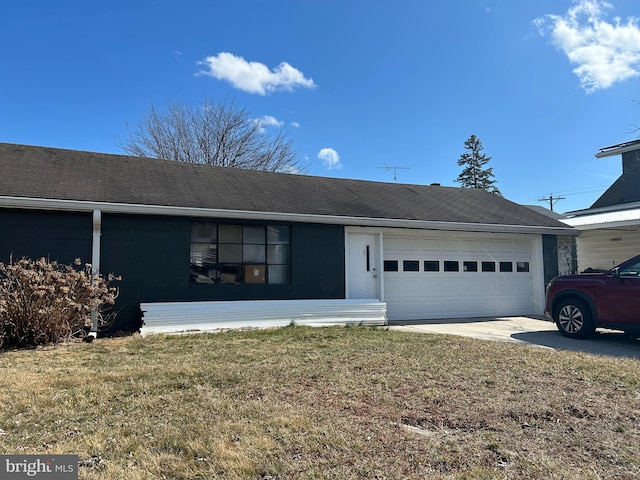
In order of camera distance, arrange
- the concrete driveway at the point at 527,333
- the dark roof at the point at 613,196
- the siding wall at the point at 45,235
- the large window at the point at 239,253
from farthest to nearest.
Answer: the dark roof at the point at 613,196, the large window at the point at 239,253, the siding wall at the point at 45,235, the concrete driveway at the point at 527,333

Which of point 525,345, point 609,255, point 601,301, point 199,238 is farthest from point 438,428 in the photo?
point 609,255

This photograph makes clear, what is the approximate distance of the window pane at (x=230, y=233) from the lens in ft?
31.6

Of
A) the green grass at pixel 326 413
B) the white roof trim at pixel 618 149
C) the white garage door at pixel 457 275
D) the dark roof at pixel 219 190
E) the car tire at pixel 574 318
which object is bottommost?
the green grass at pixel 326 413

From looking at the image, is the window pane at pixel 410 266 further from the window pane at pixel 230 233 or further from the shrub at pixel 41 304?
the shrub at pixel 41 304

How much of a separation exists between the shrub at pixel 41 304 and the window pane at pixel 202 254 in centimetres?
206

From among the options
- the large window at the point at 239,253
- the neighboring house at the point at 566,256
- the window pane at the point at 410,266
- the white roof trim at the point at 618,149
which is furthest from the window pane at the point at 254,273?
the white roof trim at the point at 618,149

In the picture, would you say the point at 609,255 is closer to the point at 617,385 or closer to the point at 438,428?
the point at 617,385

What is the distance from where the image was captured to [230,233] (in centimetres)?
973

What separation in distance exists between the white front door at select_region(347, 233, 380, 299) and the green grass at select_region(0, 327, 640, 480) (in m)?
4.16

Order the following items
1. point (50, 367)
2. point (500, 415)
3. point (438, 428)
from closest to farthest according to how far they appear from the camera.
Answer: point (438, 428) → point (500, 415) → point (50, 367)

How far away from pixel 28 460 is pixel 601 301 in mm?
8620

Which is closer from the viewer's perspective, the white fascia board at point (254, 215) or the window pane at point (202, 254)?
the white fascia board at point (254, 215)

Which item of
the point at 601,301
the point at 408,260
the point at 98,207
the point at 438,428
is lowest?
the point at 438,428

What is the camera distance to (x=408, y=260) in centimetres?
1147
